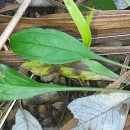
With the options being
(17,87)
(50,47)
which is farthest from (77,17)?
(17,87)

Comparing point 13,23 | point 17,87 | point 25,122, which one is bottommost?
point 25,122

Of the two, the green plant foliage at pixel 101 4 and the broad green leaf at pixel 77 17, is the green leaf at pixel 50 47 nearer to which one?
the broad green leaf at pixel 77 17

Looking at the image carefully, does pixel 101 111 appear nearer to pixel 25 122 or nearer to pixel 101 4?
pixel 25 122

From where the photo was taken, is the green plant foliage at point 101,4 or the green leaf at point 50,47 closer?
the green leaf at point 50,47

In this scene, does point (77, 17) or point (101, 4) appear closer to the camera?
point (77, 17)

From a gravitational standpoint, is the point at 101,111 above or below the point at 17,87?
below

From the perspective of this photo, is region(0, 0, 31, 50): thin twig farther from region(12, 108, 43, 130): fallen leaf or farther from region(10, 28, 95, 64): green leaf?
region(12, 108, 43, 130): fallen leaf

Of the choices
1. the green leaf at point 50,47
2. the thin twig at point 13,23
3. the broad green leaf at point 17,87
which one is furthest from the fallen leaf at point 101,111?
the thin twig at point 13,23
